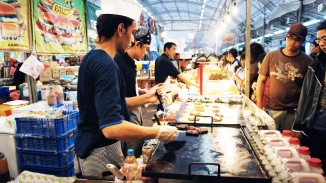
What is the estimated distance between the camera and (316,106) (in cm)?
288

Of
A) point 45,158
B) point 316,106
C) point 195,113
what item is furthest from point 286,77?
point 45,158

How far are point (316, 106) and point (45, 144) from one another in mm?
3646

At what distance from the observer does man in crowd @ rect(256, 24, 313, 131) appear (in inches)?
139

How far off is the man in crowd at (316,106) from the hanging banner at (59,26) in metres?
4.39

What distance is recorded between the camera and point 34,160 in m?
3.36

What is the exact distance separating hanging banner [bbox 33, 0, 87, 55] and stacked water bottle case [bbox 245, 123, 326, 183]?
13.2ft

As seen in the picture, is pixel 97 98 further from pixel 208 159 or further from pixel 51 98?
pixel 51 98

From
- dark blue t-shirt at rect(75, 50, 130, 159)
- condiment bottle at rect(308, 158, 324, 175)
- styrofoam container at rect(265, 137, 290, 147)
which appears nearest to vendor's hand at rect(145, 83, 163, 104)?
dark blue t-shirt at rect(75, 50, 130, 159)

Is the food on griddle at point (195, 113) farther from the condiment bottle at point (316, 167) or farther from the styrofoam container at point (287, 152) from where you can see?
the condiment bottle at point (316, 167)

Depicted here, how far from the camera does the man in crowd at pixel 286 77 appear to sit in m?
3.54

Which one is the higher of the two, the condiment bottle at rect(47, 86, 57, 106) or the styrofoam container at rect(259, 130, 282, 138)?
the condiment bottle at rect(47, 86, 57, 106)

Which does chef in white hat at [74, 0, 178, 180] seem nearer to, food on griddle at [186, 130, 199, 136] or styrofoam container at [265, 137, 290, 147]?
food on griddle at [186, 130, 199, 136]

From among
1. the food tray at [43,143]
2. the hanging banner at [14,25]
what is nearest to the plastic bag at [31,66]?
the hanging banner at [14,25]

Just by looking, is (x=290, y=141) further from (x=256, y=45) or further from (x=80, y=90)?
(x=256, y=45)
